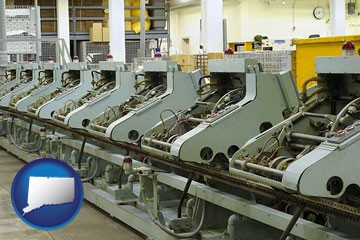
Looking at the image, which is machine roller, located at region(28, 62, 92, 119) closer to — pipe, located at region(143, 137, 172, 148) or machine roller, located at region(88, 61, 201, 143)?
machine roller, located at region(88, 61, 201, 143)

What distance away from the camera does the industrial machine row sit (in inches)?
141

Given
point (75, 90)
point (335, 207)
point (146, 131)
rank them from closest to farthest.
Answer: point (335, 207) → point (146, 131) → point (75, 90)

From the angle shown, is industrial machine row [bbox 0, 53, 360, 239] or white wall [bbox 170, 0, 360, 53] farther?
white wall [bbox 170, 0, 360, 53]

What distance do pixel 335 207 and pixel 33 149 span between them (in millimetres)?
7360

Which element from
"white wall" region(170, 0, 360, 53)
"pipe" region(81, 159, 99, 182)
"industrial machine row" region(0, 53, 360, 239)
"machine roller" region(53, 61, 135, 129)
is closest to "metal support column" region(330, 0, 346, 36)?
"white wall" region(170, 0, 360, 53)

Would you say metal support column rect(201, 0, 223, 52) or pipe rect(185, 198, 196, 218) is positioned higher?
metal support column rect(201, 0, 223, 52)

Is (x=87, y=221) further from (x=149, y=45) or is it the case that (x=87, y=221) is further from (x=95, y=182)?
(x=149, y=45)

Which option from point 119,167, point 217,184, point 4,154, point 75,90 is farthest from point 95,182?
point 4,154

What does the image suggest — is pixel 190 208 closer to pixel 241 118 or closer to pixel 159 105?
pixel 241 118

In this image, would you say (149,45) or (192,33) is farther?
(192,33)

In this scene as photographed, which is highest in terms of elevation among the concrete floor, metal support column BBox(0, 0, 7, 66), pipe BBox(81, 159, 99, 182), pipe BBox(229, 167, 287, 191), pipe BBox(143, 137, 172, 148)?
metal support column BBox(0, 0, 7, 66)

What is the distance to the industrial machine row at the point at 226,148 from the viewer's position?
358cm

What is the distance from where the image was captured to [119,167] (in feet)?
23.4

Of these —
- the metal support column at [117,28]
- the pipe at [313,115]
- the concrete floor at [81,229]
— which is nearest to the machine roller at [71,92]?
the concrete floor at [81,229]
